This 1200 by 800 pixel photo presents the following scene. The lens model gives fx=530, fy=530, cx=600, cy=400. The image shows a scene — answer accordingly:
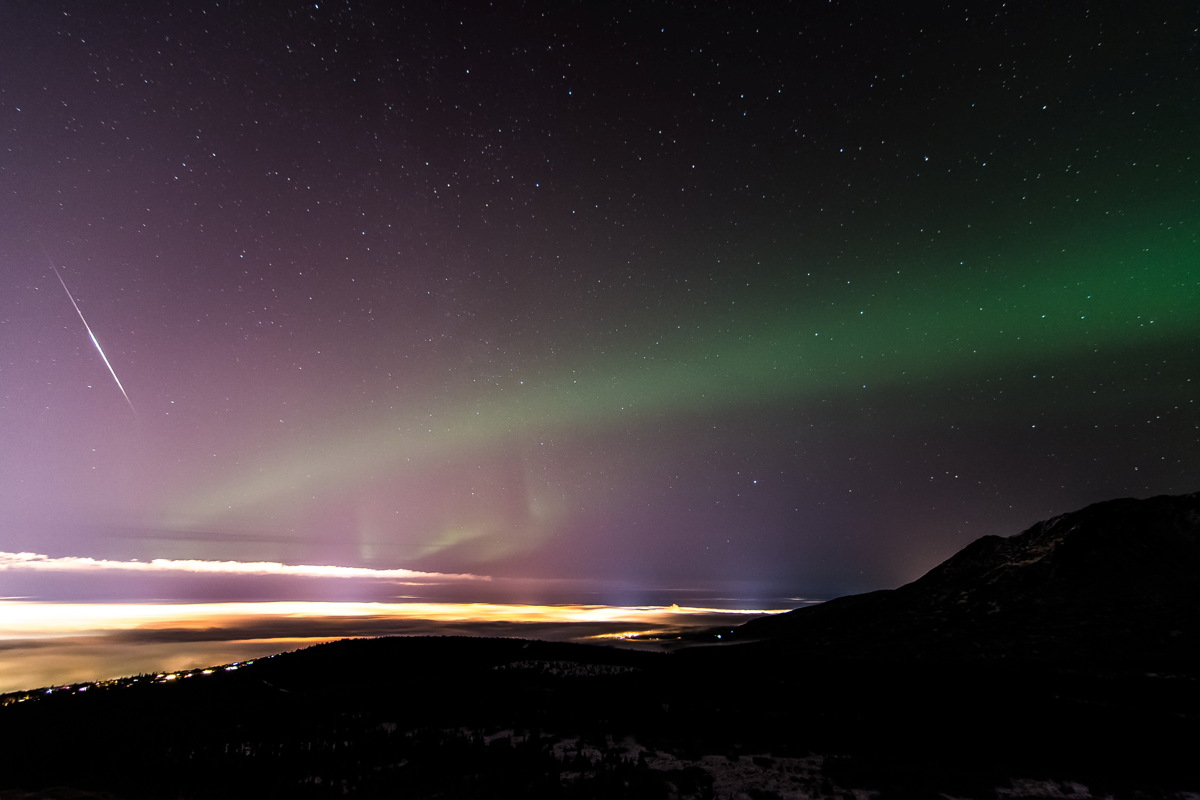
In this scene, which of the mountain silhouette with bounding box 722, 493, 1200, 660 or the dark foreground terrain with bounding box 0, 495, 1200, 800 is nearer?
the dark foreground terrain with bounding box 0, 495, 1200, 800

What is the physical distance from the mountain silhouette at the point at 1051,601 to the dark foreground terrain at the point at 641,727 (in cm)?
130

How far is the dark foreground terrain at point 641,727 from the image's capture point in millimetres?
18844

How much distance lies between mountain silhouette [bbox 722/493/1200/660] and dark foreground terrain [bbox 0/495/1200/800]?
1301 millimetres

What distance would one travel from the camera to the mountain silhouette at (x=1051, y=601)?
6550cm

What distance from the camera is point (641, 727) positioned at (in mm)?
27172

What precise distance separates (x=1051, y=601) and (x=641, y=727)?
91.7 m

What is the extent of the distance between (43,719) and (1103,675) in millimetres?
81139

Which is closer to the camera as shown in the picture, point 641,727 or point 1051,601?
point 641,727

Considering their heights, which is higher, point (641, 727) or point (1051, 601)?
point (1051, 601)

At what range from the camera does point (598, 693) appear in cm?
3700

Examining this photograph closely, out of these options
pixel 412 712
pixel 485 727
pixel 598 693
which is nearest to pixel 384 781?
pixel 485 727

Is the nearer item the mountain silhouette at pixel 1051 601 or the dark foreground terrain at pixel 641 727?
the dark foreground terrain at pixel 641 727

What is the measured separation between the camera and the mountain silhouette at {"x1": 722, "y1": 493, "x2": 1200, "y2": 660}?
65500 millimetres

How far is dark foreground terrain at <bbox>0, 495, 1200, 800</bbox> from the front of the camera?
18.8 meters
